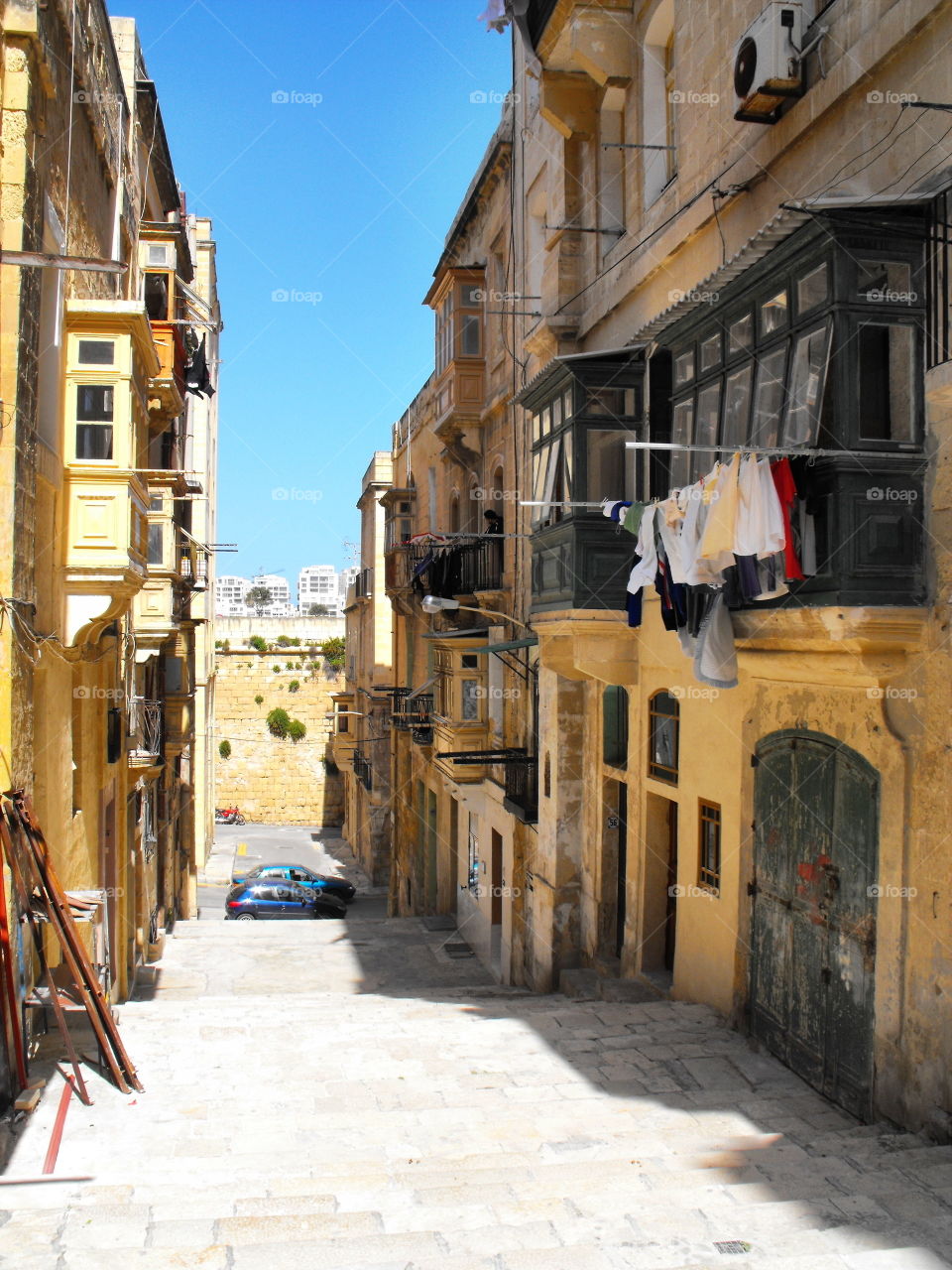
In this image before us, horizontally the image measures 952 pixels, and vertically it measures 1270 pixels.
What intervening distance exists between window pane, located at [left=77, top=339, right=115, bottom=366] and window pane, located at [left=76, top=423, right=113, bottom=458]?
1.78ft

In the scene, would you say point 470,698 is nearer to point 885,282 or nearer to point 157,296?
A: point 157,296

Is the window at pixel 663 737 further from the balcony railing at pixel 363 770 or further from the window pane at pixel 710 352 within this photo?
the balcony railing at pixel 363 770

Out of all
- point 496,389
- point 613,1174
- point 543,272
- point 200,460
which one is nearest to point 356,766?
point 200,460

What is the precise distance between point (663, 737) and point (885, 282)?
5.56 m

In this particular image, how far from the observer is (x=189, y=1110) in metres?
6.42

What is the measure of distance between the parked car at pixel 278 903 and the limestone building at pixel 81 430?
24.4 ft

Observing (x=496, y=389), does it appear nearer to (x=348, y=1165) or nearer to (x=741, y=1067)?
(x=741, y=1067)

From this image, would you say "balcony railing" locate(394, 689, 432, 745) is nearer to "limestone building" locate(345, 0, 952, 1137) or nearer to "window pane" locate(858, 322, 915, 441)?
"limestone building" locate(345, 0, 952, 1137)

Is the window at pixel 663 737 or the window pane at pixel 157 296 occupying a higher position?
the window pane at pixel 157 296

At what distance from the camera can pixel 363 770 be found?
99.0 feet

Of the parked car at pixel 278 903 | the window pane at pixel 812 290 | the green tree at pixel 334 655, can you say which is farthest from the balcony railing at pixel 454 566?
the green tree at pixel 334 655

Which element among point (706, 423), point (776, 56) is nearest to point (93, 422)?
point (706, 423)

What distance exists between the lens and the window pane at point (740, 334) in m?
7.32

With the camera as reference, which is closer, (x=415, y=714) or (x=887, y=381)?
(x=887, y=381)
